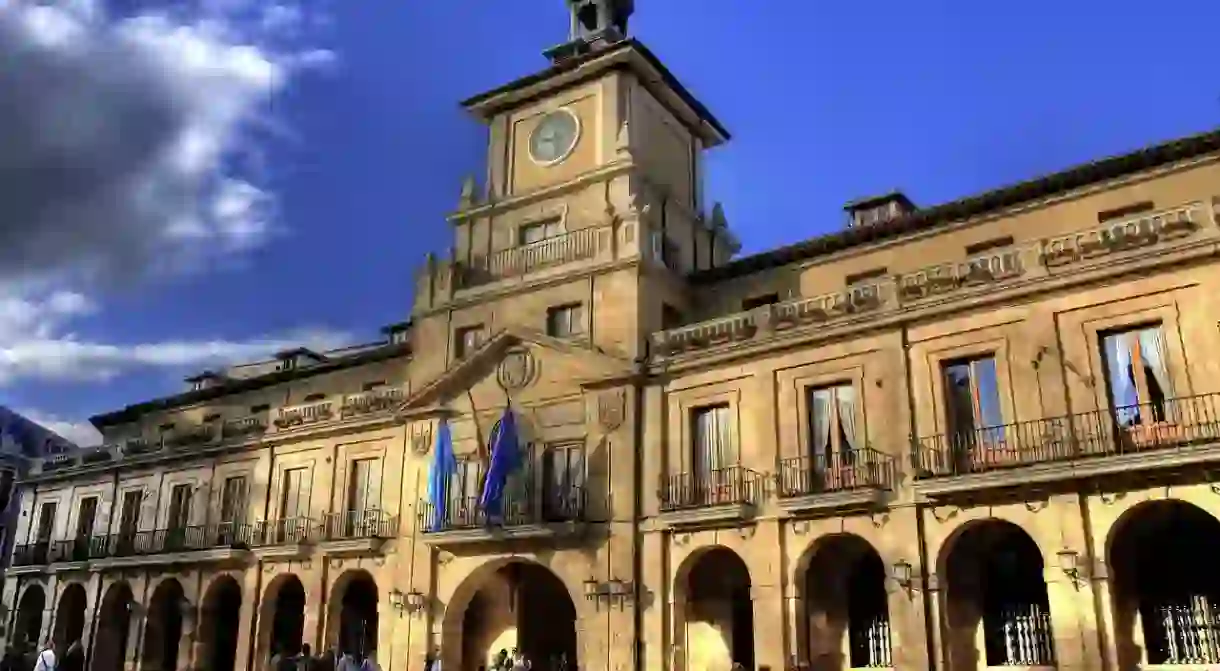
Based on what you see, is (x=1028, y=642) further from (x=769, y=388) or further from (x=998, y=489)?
(x=769, y=388)

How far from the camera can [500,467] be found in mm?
27891

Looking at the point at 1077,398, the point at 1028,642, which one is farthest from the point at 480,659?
the point at 1077,398

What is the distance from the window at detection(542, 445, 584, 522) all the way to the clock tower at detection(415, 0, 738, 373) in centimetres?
322

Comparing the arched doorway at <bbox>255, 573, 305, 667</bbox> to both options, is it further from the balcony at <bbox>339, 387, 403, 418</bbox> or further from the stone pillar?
the stone pillar

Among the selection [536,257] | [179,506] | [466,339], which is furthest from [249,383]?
[536,257]

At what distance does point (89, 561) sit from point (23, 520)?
7.55m

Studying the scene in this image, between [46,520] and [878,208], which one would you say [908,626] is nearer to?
[878,208]

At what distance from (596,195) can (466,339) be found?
6.10 metres

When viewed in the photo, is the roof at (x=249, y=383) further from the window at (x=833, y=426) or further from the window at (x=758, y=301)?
the window at (x=833, y=426)

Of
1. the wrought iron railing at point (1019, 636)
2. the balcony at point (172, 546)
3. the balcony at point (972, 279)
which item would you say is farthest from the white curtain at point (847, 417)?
the balcony at point (172, 546)

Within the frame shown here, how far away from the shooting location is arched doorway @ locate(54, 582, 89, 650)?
1571 inches

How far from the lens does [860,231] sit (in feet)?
92.0

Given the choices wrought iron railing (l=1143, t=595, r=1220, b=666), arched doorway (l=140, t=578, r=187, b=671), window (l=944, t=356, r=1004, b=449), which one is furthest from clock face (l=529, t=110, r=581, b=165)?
wrought iron railing (l=1143, t=595, r=1220, b=666)

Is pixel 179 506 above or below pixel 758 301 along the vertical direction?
below
